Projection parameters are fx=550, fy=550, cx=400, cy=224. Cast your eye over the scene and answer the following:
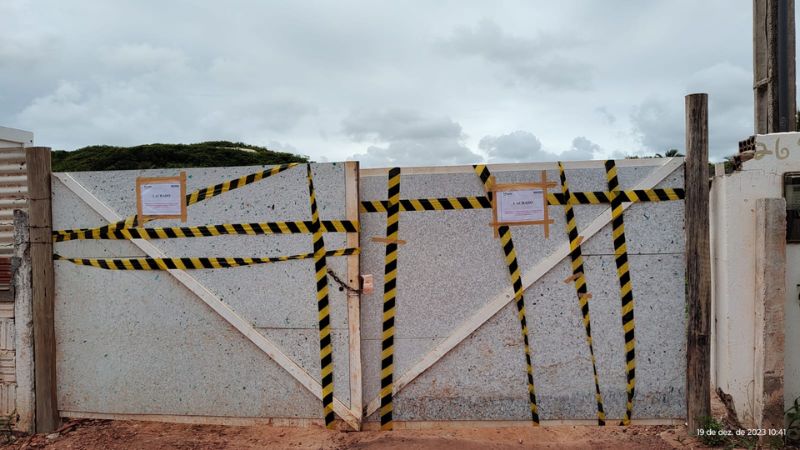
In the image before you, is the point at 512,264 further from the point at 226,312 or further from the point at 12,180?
the point at 12,180

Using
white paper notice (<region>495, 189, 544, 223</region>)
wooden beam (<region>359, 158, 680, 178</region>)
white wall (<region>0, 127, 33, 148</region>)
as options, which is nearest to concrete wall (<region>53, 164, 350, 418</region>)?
wooden beam (<region>359, 158, 680, 178</region>)

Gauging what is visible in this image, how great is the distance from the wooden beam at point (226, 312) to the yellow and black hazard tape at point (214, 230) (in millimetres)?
114

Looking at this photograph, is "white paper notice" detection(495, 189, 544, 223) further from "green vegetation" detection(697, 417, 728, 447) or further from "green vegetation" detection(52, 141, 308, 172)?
"green vegetation" detection(52, 141, 308, 172)

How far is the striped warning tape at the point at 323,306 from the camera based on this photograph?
535cm

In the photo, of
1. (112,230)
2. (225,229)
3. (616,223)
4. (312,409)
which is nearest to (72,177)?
(112,230)

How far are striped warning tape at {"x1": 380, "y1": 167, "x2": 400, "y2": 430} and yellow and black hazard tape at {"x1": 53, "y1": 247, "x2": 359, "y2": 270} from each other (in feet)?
1.17

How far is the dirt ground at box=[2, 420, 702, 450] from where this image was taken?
5191 mm

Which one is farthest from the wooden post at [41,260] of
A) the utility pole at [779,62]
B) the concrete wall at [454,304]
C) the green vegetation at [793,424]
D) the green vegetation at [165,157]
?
the green vegetation at [165,157]

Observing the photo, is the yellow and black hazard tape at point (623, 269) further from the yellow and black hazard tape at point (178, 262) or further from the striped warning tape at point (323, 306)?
the striped warning tape at point (323, 306)

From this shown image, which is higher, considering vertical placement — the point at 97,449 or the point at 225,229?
the point at 225,229

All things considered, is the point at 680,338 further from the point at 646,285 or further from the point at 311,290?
the point at 311,290

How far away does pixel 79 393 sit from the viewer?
5.85 meters

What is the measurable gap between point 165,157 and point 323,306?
2396 centimetres

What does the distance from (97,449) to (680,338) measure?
19.1ft
